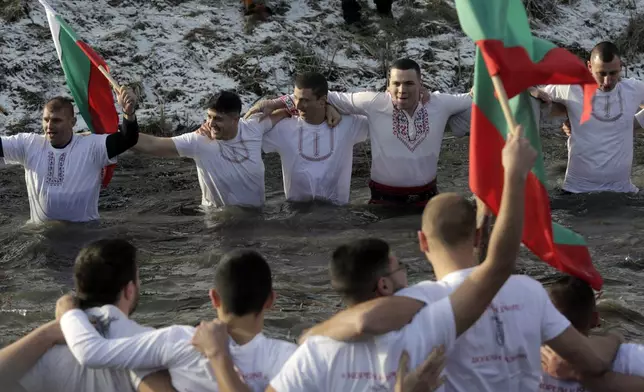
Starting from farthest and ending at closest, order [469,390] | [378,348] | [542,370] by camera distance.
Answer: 1. [542,370]
2. [469,390]
3. [378,348]

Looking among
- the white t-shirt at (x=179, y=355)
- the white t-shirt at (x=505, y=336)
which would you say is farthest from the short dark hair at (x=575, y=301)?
the white t-shirt at (x=179, y=355)

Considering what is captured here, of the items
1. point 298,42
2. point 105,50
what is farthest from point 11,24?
point 298,42

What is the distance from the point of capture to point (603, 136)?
33.3 feet

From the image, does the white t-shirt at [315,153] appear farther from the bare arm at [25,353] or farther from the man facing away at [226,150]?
the bare arm at [25,353]

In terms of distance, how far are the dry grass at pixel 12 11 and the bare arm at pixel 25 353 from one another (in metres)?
13.3

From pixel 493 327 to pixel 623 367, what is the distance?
0.72m

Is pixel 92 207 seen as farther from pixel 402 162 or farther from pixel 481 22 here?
pixel 481 22

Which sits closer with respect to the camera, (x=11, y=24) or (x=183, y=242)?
(x=183, y=242)

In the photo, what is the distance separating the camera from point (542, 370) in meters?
4.57

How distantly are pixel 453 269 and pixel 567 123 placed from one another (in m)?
6.52

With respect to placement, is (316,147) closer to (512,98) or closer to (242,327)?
(512,98)

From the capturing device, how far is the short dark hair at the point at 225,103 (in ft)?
31.1

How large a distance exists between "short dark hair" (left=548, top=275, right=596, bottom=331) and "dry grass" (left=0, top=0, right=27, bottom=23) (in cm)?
1391

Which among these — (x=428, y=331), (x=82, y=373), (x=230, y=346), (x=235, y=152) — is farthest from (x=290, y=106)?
(x=428, y=331)
